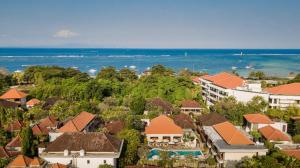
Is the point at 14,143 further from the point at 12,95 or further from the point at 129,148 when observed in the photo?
the point at 12,95

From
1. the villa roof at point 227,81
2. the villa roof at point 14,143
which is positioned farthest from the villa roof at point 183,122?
the villa roof at point 14,143

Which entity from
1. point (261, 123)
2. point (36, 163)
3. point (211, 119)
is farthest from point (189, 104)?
point (36, 163)

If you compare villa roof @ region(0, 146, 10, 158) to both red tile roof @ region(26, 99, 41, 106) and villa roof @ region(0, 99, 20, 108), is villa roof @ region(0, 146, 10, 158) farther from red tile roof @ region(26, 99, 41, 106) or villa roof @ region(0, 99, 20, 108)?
red tile roof @ region(26, 99, 41, 106)

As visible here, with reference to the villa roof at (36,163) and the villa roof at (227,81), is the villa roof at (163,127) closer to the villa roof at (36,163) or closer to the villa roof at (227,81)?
the villa roof at (36,163)

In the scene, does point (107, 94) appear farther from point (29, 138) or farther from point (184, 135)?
point (29, 138)

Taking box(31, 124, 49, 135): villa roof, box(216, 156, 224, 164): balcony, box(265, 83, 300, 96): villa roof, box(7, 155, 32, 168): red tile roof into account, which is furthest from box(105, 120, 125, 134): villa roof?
box(265, 83, 300, 96): villa roof

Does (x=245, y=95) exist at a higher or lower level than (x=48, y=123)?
higher

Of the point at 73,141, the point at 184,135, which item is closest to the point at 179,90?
the point at 184,135
